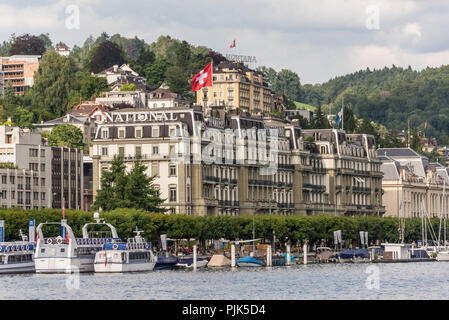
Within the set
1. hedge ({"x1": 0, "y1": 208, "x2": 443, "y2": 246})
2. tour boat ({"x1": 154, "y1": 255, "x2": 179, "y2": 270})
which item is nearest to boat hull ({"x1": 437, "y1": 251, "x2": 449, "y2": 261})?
hedge ({"x1": 0, "y1": 208, "x2": 443, "y2": 246})

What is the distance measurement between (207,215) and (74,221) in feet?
83.0

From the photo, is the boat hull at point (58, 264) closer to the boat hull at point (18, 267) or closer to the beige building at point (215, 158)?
the boat hull at point (18, 267)

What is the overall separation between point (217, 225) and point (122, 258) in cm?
3090

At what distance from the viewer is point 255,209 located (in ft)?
570

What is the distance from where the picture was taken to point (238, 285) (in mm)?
102250

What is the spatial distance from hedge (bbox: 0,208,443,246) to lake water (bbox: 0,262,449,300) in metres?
13.2

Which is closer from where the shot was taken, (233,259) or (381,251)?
(233,259)

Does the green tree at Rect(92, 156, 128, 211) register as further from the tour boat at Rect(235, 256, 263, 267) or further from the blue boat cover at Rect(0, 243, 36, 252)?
the blue boat cover at Rect(0, 243, 36, 252)

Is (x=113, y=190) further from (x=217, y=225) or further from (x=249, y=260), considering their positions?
(x=249, y=260)

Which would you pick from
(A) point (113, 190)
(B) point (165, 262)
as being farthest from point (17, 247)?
(A) point (113, 190)

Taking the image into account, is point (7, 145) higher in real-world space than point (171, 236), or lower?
higher

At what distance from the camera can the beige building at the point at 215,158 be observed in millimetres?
160500
